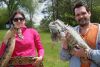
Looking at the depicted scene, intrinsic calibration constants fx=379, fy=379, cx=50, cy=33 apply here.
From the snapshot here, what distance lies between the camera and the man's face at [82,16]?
236 inches

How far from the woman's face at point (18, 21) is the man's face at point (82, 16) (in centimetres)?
172

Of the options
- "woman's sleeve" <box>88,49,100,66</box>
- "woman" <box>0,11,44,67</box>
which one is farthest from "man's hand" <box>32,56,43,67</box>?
"woman's sleeve" <box>88,49,100,66</box>

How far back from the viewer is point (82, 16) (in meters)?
6.00

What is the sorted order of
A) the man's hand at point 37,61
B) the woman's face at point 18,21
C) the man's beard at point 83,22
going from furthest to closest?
the man's hand at point 37,61
the woman's face at point 18,21
the man's beard at point 83,22

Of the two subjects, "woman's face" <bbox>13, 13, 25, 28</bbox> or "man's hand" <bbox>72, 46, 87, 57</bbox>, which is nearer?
"man's hand" <bbox>72, 46, 87, 57</bbox>

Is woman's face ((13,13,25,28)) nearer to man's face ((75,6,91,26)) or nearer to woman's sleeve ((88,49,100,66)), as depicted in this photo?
man's face ((75,6,91,26))

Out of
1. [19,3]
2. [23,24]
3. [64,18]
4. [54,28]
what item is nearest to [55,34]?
[54,28]

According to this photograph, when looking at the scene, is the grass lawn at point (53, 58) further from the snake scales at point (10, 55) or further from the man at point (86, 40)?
the man at point (86, 40)

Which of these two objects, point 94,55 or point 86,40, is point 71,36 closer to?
point 86,40

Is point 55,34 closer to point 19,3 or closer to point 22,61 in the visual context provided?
point 22,61

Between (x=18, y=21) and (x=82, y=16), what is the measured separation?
1.88 meters

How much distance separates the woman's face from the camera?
7.49m

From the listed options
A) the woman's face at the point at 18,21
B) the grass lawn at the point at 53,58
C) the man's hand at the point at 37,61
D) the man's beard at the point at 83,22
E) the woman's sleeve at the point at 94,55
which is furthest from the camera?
the grass lawn at the point at 53,58

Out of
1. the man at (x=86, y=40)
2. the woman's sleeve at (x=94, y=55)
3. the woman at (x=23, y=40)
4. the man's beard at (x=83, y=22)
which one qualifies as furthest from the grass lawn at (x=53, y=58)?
the woman's sleeve at (x=94, y=55)
